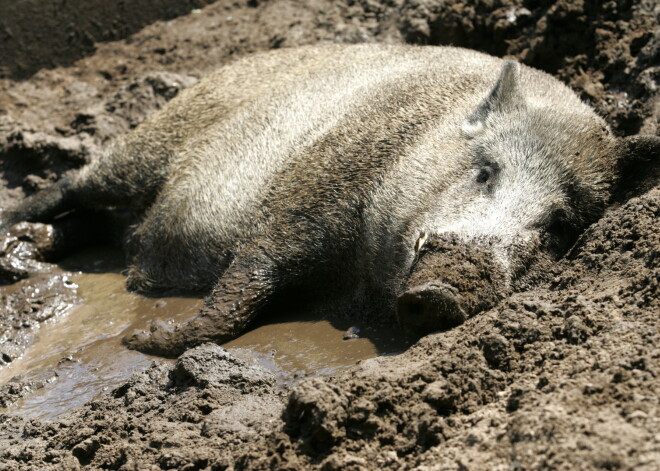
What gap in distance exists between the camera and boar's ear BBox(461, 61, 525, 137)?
16.8 feet

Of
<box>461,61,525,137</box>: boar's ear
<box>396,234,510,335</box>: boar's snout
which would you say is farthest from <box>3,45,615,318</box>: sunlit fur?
<box>396,234,510,335</box>: boar's snout

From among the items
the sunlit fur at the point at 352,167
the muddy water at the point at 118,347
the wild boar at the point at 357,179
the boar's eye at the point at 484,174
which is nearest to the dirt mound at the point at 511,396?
the wild boar at the point at 357,179

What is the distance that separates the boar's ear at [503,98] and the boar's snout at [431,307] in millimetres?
1476

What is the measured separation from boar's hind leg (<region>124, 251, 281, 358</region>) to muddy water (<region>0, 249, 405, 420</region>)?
0.09 metres

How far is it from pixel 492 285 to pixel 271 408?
4.36 ft

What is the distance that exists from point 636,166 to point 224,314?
266 centimetres

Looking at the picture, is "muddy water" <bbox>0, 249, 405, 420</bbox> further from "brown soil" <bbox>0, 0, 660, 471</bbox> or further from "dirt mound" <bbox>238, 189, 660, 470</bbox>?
"dirt mound" <bbox>238, 189, 660, 470</bbox>

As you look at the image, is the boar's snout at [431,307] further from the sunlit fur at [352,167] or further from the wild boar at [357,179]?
the sunlit fur at [352,167]

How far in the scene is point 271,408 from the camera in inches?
148

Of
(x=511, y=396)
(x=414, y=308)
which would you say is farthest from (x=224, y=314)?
(x=511, y=396)

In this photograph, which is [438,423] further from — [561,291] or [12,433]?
[12,433]

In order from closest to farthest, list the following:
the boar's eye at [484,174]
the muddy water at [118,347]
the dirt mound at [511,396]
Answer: the dirt mound at [511,396] → the muddy water at [118,347] → the boar's eye at [484,174]

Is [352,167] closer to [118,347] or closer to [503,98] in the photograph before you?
[503,98]

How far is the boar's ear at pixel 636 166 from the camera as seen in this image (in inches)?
185
